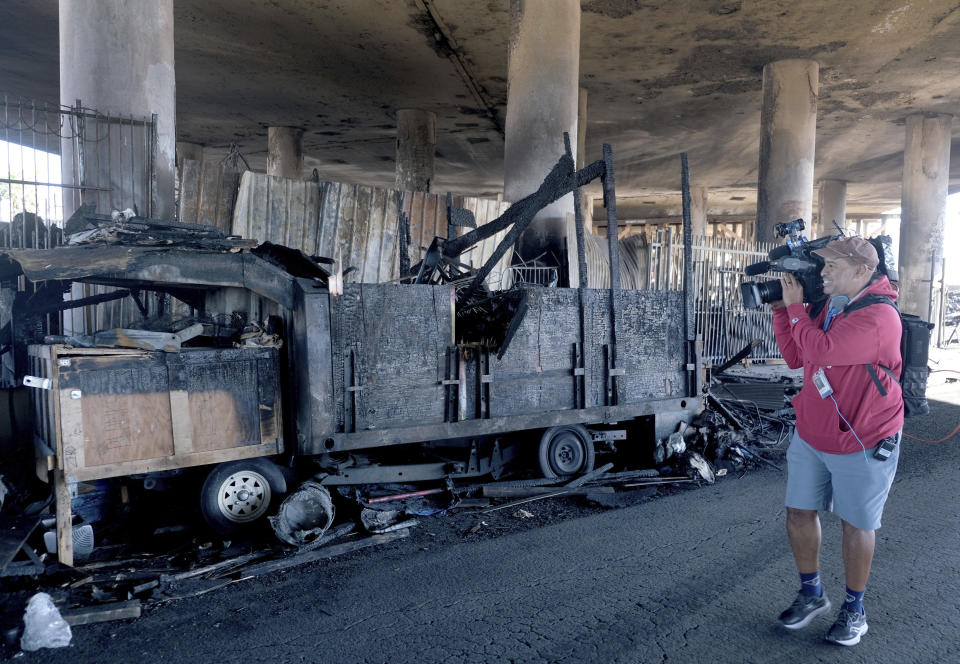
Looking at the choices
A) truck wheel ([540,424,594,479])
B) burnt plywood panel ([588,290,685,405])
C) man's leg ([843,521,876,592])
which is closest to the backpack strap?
man's leg ([843,521,876,592])

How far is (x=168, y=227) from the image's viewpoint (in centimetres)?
499

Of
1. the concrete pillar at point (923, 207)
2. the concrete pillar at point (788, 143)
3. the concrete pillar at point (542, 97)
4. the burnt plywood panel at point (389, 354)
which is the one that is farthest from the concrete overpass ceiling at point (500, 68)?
the burnt plywood panel at point (389, 354)

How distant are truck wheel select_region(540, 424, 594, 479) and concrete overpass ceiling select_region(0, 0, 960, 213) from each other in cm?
874

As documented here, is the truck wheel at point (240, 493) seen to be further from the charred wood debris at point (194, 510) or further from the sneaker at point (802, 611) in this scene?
the sneaker at point (802, 611)

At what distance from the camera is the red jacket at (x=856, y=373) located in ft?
10.5

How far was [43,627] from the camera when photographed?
3268mm

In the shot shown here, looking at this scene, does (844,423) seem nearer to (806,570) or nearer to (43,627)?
(806,570)

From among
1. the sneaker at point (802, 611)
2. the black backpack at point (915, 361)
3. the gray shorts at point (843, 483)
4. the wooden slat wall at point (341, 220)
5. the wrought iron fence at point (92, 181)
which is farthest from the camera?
the wooden slat wall at point (341, 220)

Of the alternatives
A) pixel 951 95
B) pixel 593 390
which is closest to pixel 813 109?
pixel 951 95

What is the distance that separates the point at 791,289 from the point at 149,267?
13.3 ft

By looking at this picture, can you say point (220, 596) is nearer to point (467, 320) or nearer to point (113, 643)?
point (113, 643)

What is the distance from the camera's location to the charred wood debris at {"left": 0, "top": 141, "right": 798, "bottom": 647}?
3.95m

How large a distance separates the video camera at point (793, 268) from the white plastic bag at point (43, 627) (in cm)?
393

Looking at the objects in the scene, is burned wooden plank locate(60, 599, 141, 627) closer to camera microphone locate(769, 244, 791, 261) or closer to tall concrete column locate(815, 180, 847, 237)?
camera microphone locate(769, 244, 791, 261)
